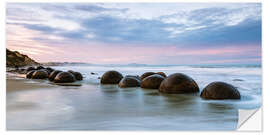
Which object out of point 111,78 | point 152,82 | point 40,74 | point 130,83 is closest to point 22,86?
point 111,78

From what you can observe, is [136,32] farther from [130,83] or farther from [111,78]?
[111,78]

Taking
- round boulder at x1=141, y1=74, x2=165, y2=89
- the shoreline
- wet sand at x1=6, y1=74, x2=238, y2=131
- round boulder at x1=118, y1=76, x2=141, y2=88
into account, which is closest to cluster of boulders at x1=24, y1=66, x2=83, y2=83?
the shoreline

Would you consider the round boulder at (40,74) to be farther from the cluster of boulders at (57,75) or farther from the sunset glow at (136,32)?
the sunset glow at (136,32)

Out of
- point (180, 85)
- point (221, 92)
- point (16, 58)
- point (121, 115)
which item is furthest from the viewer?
point (16, 58)

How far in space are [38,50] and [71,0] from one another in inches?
79.8

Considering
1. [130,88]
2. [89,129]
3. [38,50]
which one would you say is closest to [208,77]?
[130,88]

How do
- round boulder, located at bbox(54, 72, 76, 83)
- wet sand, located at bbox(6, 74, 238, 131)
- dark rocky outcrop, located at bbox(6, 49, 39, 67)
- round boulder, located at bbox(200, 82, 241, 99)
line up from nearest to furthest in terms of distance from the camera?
wet sand, located at bbox(6, 74, 238, 131)
round boulder, located at bbox(200, 82, 241, 99)
dark rocky outcrop, located at bbox(6, 49, 39, 67)
round boulder, located at bbox(54, 72, 76, 83)

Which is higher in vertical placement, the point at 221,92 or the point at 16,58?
the point at 16,58

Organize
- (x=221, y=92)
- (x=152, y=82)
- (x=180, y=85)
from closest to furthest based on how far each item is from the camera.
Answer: (x=221, y=92), (x=180, y=85), (x=152, y=82)

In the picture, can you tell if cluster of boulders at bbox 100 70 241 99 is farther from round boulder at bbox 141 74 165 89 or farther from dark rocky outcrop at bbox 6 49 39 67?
dark rocky outcrop at bbox 6 49 39 67

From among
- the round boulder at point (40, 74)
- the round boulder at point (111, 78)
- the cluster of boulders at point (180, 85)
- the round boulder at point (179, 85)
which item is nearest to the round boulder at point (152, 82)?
the cluster of boulders at point (180, 85)

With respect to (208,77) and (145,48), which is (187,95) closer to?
(145,48)

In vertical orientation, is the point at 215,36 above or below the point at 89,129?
above

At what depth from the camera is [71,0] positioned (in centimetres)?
409
